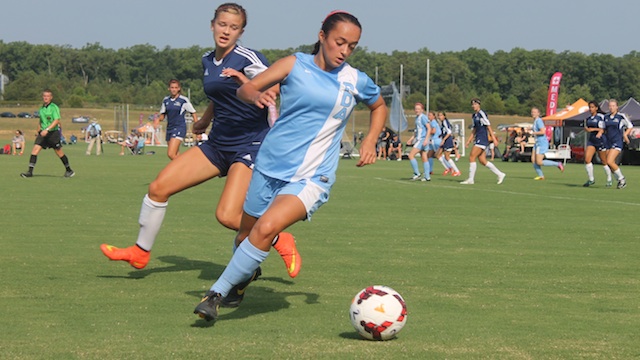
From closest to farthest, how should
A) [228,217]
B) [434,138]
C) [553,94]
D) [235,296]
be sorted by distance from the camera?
[235,296], [228,217], [434,138], [553,94]

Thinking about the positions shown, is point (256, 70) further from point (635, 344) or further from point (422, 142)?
point (422, 142)

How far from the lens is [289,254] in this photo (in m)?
7.96

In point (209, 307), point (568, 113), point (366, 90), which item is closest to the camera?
point (209, 307)

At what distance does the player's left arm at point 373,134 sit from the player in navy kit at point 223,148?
4.61ft

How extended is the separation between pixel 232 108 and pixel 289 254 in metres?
1.42

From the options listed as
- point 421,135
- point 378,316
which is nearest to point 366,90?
point 378,316

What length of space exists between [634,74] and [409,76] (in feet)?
152

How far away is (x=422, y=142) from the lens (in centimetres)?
2912

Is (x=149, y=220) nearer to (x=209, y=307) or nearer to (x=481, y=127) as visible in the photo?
(x=209, y=307)

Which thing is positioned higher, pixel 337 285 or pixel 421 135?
pixel 421 135

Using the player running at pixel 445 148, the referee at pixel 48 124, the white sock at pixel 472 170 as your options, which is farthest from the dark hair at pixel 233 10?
the player running at pixel 445 148

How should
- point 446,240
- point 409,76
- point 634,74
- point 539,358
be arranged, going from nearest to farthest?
point 539,358, point 446,240, point 409,76, point 634,74

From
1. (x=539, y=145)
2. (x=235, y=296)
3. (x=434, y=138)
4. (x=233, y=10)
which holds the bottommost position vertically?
(x=235, y=296)

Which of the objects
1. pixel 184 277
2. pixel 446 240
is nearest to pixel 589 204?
pixel 446 240
